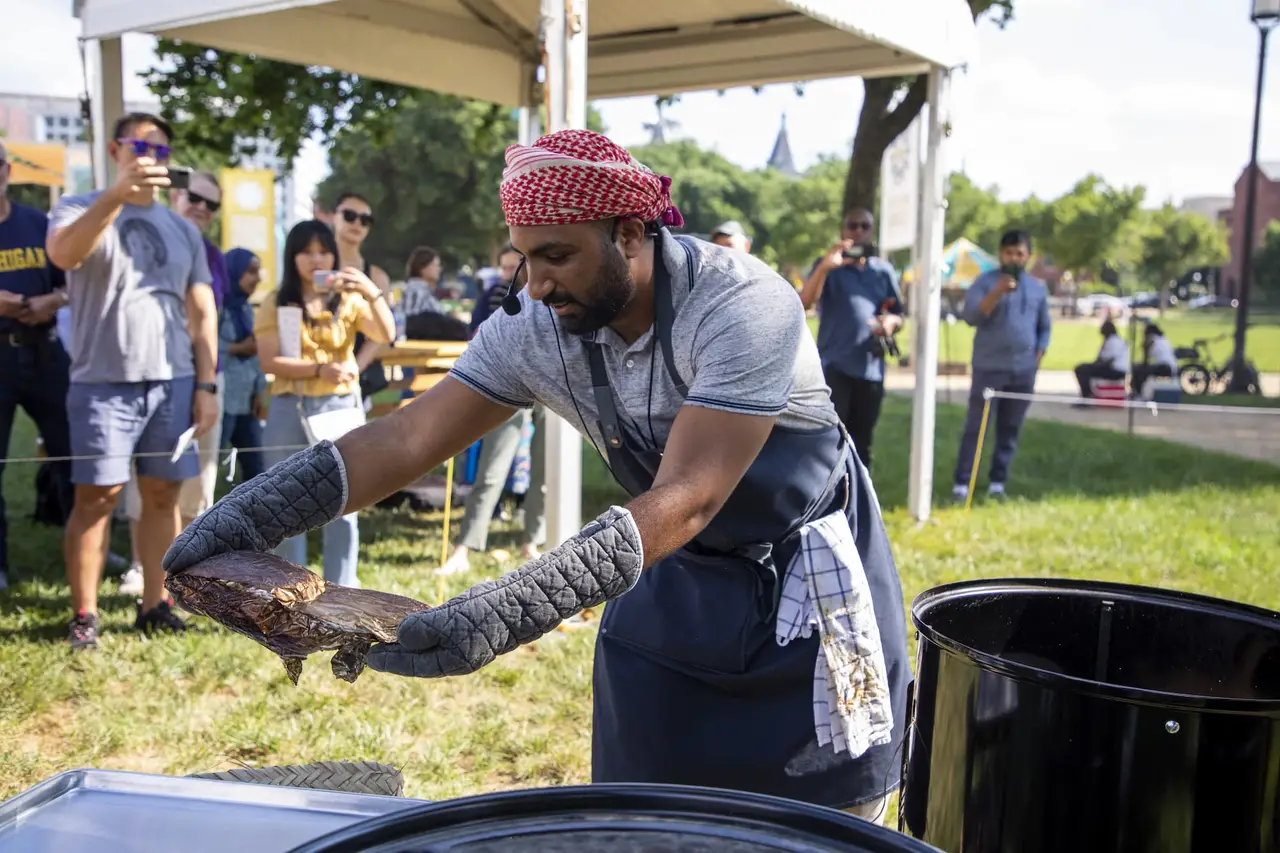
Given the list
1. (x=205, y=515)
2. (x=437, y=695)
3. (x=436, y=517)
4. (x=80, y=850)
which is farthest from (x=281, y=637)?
(x=436, y=517)

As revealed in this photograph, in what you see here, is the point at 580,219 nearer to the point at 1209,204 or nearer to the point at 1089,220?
the point at 1089,220

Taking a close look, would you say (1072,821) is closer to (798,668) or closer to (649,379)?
(798,668)

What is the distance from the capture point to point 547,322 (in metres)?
2.00

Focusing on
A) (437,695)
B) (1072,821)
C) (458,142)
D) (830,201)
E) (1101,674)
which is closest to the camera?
(1072,821)

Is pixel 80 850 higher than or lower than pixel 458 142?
lower

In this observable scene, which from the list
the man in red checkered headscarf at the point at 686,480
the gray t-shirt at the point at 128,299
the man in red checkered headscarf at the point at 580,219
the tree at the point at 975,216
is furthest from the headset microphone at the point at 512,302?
the tree at the point at 975,216

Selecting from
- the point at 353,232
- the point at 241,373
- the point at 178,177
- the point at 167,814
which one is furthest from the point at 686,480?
the point at 241,373

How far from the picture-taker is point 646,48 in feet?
23.9

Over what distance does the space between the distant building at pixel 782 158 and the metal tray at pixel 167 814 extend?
7284 cm

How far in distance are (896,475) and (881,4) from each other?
4.51 metres

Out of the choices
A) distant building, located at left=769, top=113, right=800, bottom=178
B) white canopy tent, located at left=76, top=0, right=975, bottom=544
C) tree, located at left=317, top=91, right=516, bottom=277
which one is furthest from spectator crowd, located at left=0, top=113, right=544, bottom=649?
distant building, located at left=769, top=113, right=800, bottom=178

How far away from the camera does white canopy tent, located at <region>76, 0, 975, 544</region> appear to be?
5910mm

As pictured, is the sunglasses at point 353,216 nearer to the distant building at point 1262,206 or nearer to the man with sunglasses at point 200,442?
the man with sunglasses at point 200,442

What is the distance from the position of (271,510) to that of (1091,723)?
125 cm
